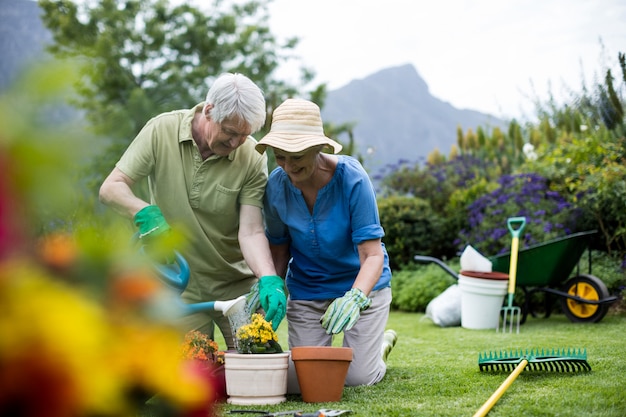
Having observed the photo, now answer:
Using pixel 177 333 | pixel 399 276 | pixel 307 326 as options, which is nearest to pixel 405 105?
pixel 399 276

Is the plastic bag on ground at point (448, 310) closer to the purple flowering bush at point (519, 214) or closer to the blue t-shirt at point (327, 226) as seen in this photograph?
the purple flowering bush at point (519, 214)

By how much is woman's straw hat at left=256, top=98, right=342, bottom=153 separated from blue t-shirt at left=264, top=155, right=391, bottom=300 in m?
0.19

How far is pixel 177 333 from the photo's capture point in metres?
0.52

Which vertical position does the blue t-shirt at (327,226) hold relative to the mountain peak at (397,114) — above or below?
below

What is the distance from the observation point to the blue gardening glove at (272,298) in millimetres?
2936

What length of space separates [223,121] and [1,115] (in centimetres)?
258

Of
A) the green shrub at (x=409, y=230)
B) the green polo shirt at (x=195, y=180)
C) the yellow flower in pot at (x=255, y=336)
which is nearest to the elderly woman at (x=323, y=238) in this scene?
the green polo shirt at (x=195, y=180)

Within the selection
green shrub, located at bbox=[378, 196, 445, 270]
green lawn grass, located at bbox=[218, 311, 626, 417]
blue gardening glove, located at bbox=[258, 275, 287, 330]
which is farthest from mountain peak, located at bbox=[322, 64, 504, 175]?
blue gardening glove, located at bbox=[258, 275, 287, 330]

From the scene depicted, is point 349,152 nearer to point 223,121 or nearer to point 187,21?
point 187,21

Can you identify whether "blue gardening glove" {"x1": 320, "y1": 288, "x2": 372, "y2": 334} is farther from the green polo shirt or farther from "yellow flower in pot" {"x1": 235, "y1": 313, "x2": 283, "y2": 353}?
the green polo shirt

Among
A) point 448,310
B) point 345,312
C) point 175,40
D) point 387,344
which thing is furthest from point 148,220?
point 175,40

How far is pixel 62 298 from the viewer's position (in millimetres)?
417

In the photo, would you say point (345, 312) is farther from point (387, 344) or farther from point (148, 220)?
point (387, 344)

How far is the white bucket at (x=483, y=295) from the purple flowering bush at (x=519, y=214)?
1.18 metres
